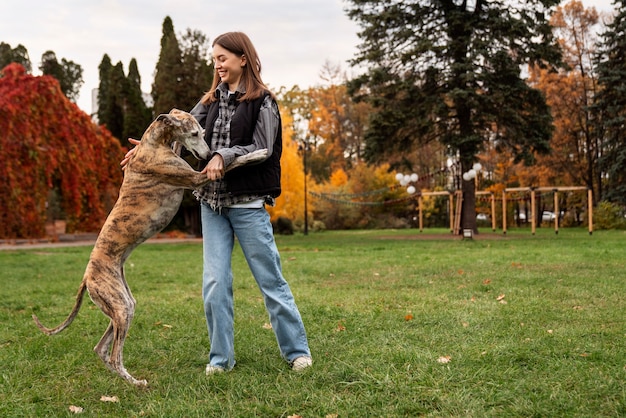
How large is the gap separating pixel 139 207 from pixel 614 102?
96.6 feet

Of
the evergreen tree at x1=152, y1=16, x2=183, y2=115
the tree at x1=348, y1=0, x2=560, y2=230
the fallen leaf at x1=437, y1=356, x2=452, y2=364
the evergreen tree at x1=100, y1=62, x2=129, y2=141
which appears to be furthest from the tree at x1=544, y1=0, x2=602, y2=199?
the fallen leaf at x1=437, y1=356, x2=452, y2=364

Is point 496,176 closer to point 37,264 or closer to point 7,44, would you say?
point 37,264

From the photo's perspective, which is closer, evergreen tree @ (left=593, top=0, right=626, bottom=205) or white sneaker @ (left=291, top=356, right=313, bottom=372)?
white sneaker @ (left=291, top=356, right=313, bottom=372)

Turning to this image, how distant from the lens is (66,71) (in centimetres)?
4828

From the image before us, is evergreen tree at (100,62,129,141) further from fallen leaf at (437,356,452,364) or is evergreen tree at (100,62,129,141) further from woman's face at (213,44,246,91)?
fallen leaf at (437,356,452,364)

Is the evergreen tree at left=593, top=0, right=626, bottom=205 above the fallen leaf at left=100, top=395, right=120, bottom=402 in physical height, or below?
above

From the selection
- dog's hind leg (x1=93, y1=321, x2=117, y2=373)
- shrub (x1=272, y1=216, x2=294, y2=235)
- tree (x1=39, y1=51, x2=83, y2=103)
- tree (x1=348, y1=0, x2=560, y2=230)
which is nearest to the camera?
dog's hind leg (x1=93, y1=321, x2=117, y2=373)

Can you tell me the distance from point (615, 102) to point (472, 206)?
42.4ft

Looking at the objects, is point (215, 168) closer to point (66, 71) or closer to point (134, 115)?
point (134, 115)

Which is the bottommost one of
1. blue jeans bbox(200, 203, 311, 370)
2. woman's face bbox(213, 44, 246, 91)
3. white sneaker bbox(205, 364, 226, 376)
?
white sneaker bbox(205, 364, 226, 376)

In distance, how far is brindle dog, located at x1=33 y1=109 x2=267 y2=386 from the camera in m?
3.26

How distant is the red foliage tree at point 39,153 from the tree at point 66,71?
21.7 meters

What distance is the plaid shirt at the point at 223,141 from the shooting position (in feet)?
11.8

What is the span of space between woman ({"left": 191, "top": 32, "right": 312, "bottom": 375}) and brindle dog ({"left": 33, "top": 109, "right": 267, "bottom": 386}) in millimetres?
234
